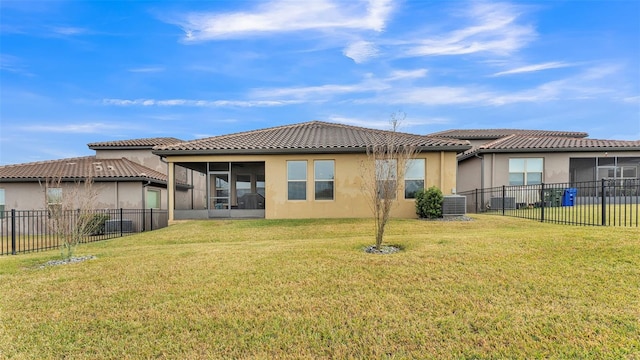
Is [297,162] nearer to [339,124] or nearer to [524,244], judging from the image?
[339,124]

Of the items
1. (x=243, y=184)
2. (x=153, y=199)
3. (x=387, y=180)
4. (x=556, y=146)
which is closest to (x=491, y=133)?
(x=556, y=146)

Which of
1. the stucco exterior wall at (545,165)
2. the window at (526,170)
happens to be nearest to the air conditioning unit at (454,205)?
the stucco exterior wall at (545,165)

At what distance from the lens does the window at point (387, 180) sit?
7395 millimetres

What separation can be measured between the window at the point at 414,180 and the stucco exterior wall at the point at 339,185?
21 centimetres

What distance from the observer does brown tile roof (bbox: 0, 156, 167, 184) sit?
733 inches

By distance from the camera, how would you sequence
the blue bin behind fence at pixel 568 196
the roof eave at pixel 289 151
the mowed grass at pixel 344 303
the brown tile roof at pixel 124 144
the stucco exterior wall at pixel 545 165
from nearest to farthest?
the mowed grass at pixel 344 303, the roof eave at pixel 289 151, the blue bin behind fence at pixel 568 196, the stucco exterior wall at pixel 545 165, the brown tile roof at pixel 124 144

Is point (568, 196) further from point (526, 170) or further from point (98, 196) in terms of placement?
point (98, 196)

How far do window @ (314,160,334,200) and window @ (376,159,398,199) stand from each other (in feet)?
21.7

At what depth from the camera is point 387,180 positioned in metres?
7.25

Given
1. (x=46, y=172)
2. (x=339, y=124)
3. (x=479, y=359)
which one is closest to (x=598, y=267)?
(x=479, y=359)

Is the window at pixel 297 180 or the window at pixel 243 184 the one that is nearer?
the window at pixel 297 180

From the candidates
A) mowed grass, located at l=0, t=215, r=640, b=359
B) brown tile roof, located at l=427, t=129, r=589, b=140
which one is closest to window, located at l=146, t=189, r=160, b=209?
mowed grass, located at l=0, t=215, r=640, b=359

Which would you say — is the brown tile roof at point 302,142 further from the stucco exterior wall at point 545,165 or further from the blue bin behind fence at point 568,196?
the blue bin behind fence at point 568,196

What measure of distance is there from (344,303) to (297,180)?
10359mm
